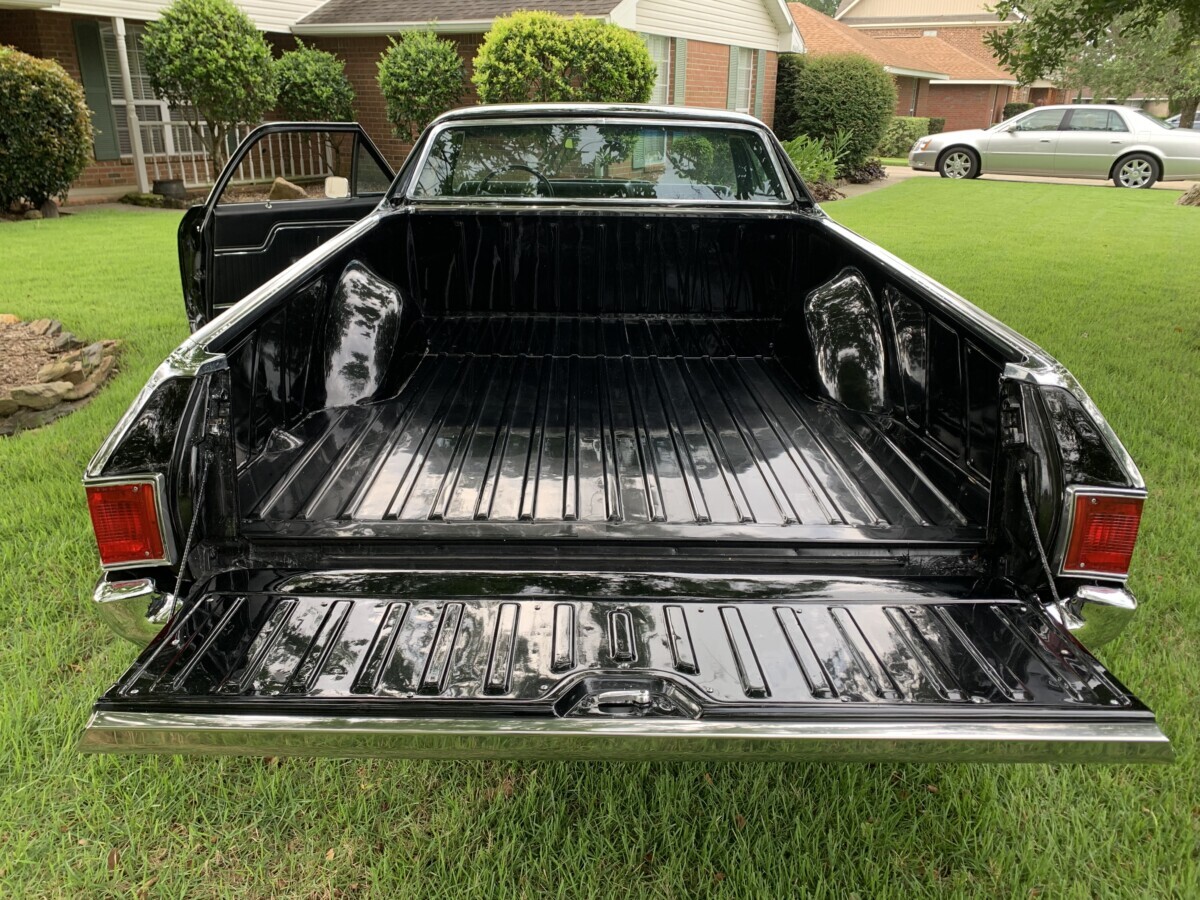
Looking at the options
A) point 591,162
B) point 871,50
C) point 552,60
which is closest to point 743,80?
point 552,60

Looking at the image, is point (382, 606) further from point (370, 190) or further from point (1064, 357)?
point (1064, 357)

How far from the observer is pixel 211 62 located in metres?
12.3

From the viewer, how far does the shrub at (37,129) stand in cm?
1062

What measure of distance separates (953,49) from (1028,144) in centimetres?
2221

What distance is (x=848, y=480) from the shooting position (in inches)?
102

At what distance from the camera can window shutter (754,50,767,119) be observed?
1953cm

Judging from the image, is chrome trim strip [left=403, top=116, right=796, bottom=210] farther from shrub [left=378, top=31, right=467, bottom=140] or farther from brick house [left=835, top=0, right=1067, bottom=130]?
brick house [left=835, top=0, right=1067, bottom=130]

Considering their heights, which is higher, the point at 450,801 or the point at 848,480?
the point at 848,480

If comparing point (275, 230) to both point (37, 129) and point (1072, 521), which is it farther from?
point (37, 129)

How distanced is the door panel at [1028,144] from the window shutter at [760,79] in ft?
15.8

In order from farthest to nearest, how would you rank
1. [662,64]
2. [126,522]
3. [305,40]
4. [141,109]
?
1. [662,64]
2. [305,40]
3. [141,109]
4. [126,522]

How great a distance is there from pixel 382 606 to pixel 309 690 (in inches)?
11.1

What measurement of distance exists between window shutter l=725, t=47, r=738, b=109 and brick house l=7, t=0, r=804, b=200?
39 millimetres

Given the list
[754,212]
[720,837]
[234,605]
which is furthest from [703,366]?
[234,605]
